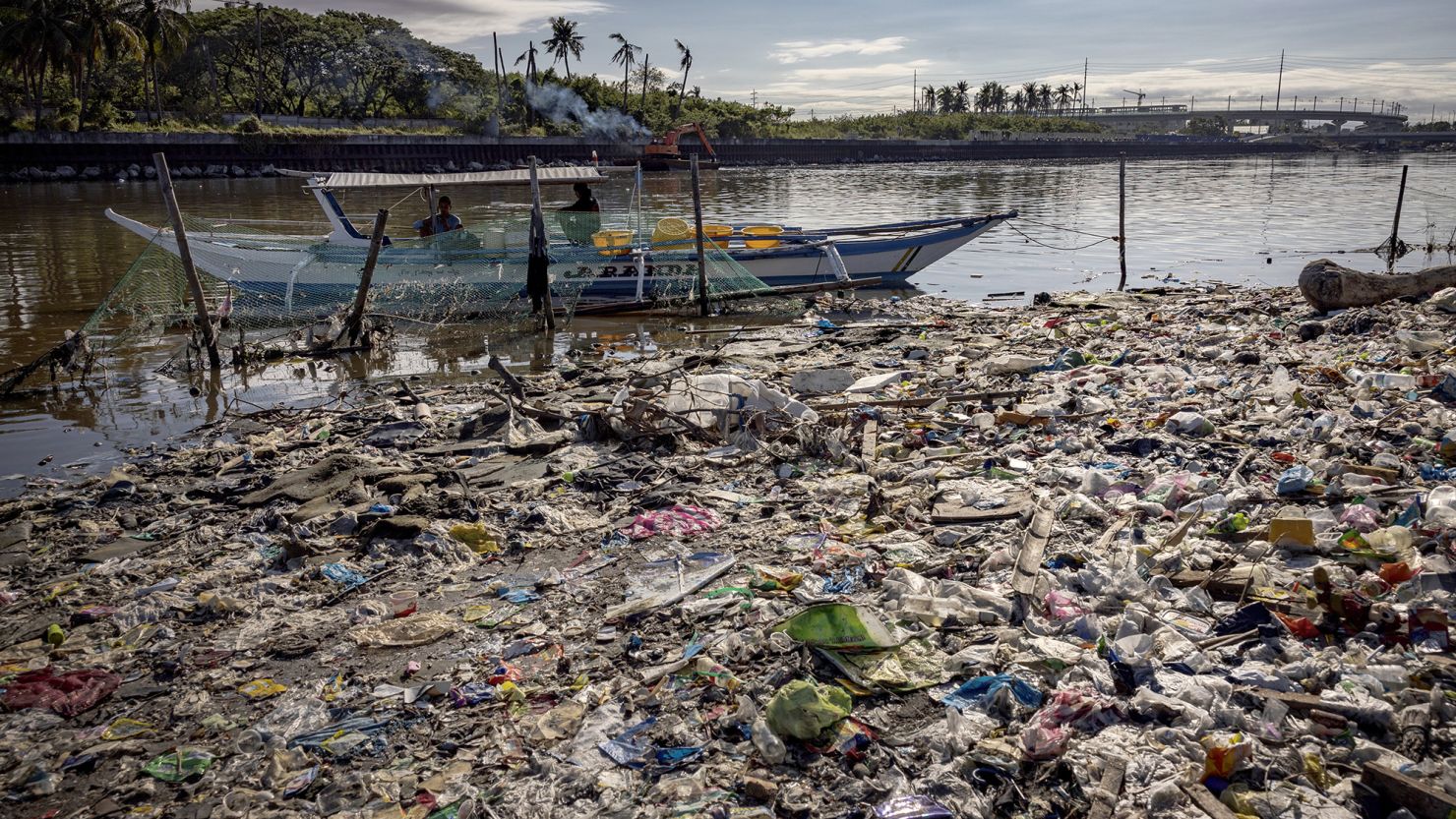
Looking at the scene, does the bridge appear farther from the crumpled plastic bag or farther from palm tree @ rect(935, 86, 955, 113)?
the crumpled plastic bag

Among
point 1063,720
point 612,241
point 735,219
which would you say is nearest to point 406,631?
point 1063,720

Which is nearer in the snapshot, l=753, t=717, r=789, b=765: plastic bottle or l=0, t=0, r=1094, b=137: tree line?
l=753, t=717, r=789, b=765: plastic bottle

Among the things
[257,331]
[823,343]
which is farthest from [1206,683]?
[257,331]

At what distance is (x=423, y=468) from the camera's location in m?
6.99

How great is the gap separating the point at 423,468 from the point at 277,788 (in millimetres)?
3679

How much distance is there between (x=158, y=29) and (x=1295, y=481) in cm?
5879

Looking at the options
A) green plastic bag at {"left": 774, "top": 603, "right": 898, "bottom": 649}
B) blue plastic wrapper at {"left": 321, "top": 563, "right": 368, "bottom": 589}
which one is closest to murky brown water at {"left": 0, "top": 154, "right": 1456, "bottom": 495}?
blue plastic wrapper at {"left": 321, "top": 563, "right": 368, "bottom": 589}

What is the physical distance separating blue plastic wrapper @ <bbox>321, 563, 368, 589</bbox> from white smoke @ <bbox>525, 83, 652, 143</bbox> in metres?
66.8

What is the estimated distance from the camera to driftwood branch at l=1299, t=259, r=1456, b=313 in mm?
10336

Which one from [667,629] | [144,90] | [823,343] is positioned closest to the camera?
[667,629]

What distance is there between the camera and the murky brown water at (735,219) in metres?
9.83

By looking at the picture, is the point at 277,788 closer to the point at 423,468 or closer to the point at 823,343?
the point at 423,468

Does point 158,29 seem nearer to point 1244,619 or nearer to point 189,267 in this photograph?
point 189,267

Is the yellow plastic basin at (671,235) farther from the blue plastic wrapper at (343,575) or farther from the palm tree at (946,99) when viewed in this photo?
the palm tree at (946,99)
